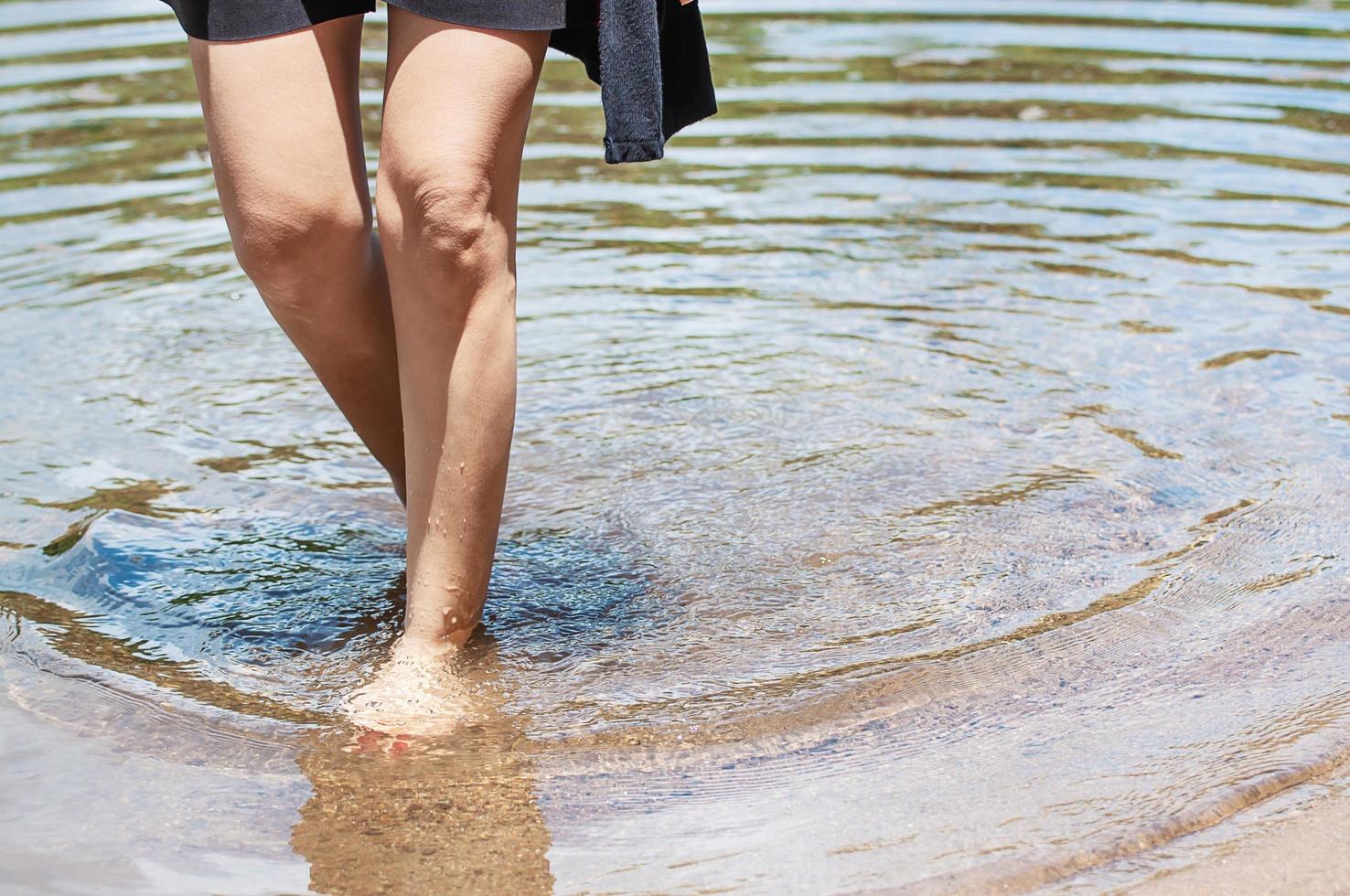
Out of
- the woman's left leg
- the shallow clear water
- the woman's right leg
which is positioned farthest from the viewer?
the woman's right leg

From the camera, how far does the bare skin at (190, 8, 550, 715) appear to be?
2.23 metres

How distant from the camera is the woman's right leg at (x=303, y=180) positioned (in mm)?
2328

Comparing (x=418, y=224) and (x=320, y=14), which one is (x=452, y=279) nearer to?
(x=418, y=224)

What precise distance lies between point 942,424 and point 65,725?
1.96 metres

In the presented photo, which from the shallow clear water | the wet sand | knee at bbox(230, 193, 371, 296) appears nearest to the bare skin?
knee at bbox(230, 193, 371, 296)

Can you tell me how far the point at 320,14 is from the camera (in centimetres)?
232

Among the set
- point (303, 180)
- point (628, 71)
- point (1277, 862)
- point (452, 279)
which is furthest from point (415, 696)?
point (1277, 862)

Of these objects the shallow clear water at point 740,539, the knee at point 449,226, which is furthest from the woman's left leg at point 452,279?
the shallow clear water at point 740,539

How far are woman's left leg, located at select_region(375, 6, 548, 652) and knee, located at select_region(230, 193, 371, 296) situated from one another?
0.10m

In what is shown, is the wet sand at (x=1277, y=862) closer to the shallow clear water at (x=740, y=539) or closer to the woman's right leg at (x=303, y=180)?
the shallow clear water at (x=740, y=539)

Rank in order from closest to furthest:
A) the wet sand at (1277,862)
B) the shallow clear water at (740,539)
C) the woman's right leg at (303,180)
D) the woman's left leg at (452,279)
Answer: the wet sand at (1277,862) < the shallow clear water at (740,539) < the woman's left leg at (452,279) < the woman's right leg at (303,180)

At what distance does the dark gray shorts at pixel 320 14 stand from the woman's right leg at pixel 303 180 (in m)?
0.02

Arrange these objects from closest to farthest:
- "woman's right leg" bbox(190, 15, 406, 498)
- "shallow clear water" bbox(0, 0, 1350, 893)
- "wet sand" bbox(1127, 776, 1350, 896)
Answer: "wet sand" bbox(1127, 776, 1350, 896) < "shallow clear water" bbox(0, 0, 1350, 893) < "woman's right leg" bbox(190, 15, 406, 498)

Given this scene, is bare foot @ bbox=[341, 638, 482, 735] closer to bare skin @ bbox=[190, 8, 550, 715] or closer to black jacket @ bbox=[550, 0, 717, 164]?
bare skin @ bbox=[190, 8, 550, 715]
